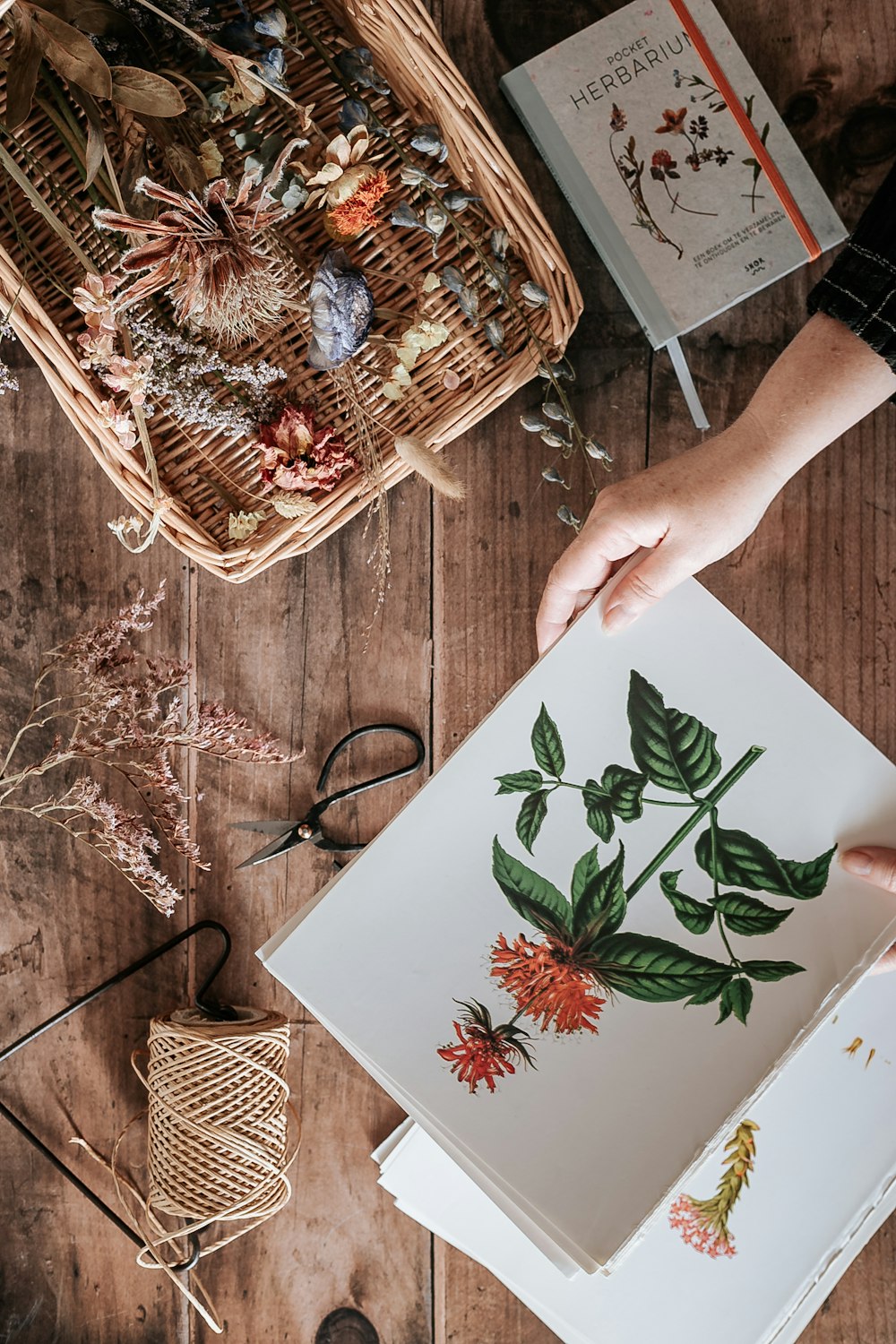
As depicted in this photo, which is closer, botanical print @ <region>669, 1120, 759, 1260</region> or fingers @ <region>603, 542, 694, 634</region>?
fingers @ <region>603, 542, 694, 634</region>

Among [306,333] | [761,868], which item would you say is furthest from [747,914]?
[306,333]

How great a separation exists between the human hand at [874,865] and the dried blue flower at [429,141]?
2.12ft

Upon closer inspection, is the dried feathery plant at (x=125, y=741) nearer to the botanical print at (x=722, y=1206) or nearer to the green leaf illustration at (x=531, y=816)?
the green leaf illustration at (x=531, y=816)

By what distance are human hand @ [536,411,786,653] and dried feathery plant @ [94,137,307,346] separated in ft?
0.96

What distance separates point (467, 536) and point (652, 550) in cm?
20

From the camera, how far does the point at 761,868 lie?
72cm

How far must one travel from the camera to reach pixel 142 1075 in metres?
0.84

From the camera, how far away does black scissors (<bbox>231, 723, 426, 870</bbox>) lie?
0.83 m

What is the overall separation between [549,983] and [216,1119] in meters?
0.30

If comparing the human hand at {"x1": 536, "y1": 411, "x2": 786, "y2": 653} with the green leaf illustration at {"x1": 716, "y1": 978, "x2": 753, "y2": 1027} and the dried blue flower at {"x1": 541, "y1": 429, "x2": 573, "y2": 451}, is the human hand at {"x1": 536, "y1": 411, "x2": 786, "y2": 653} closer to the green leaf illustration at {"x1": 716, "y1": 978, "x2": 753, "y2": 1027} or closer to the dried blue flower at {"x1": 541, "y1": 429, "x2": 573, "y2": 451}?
the dried blue flower at {"x1": 541, "y1": 429, "x2": 573, "y2": 451}

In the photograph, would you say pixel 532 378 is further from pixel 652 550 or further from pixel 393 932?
pixel 393 932

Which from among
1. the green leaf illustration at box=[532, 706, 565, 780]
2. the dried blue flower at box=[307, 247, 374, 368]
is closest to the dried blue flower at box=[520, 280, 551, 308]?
the dried blue flower at box=[307, 247, 374, 368]

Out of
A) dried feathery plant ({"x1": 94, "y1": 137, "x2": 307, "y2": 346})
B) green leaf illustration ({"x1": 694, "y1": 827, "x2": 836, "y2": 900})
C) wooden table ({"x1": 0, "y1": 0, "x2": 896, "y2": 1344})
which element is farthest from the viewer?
wooden table ({"x1": 0, "y1": 0, "x2": 896, "y2": 1344})

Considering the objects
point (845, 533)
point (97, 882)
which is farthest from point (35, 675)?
point (845, 533)
